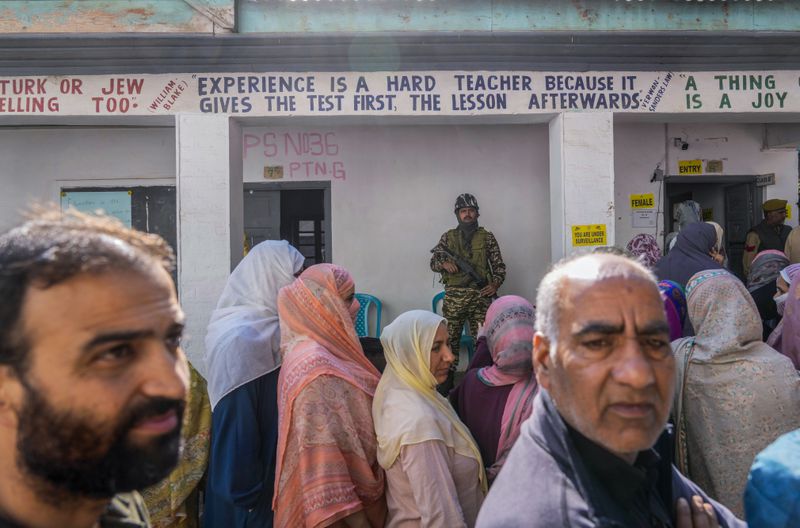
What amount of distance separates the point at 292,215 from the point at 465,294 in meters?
2.32

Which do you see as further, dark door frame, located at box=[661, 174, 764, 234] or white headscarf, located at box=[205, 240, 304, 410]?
dark door frame, located at box=[661, 174, 764, 234]

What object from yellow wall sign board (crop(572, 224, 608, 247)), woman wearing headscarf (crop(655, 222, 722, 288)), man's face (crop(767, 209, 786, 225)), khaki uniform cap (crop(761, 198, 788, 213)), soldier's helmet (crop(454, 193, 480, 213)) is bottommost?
woman wearing headscarf (crop(655, 222, 722, 288))

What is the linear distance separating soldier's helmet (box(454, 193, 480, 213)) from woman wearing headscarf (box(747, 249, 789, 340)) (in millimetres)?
2769

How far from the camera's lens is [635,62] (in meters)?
5.06

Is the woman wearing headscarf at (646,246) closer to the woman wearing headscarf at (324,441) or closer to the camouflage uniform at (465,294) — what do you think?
the camouflage uniform at (465,294)

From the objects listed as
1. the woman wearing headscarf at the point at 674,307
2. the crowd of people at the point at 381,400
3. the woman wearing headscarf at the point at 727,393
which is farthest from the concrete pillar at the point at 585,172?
the woman wearing headscarf at the point at 727,393

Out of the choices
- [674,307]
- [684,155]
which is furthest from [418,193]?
[674,307]

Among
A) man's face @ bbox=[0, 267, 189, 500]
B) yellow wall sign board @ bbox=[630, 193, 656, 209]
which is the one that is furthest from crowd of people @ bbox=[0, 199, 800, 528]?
yellow wall sign board @ bbox=[630, 193, 656, 209]

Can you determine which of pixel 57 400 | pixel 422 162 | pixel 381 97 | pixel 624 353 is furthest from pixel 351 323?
pixel 422 162

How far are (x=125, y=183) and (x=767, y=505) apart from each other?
6906 mm

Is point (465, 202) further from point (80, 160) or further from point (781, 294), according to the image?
point (80, 160)

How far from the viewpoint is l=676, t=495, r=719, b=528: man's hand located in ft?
4.89

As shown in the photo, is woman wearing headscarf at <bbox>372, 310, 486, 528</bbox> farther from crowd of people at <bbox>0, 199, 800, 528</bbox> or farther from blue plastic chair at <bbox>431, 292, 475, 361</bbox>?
blue plastic chair at <bbox>431, 292, 475, 361</bbox>

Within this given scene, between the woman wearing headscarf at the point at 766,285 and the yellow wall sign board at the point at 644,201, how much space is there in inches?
72.3
